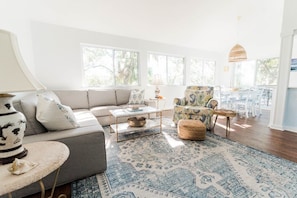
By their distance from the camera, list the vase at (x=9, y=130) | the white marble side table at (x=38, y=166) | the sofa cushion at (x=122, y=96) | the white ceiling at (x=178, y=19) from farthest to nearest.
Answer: the sofa cushion at (x=122, y=96)
the white ceiling at (x=178, y=19)
the vase at (x=9, y=130)
the white marble side table at (x=38, y=166)

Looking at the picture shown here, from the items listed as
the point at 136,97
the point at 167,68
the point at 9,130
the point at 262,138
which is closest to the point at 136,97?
the point at 136,97

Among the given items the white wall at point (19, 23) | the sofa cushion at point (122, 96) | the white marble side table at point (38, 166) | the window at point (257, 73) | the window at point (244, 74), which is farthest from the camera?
the window at point (244, 74)

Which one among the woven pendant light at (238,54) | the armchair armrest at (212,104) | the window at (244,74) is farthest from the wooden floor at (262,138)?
the window at (244,74)

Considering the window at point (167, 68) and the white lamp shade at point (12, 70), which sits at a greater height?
the window at point (167, 68)

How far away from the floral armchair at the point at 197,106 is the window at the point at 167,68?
5.15 feet

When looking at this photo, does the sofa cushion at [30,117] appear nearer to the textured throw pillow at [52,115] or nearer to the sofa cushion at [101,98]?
the textured throw pillow at [52,115]

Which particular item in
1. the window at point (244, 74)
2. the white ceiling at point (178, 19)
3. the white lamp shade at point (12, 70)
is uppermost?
the white ceiling at point (178, 19)

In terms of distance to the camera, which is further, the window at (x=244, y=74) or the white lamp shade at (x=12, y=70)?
the window at (x=244, y=74)

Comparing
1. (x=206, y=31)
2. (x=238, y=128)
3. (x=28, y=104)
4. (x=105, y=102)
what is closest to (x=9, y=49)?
(x=28, y=104)

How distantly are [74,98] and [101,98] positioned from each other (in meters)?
0.62

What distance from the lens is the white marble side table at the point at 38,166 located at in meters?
0.67

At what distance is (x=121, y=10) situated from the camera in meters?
3.29

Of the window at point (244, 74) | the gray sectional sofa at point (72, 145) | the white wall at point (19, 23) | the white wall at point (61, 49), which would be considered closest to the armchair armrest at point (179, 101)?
the gray sectional sofa at point (72, 145)

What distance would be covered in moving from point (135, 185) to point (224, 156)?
1.31m
